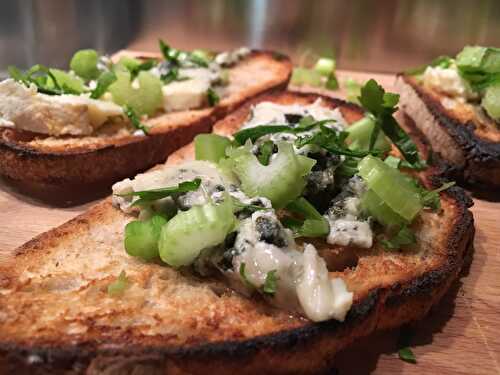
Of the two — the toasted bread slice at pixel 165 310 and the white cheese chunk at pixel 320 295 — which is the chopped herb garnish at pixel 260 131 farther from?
the white cheese chunk at pixel 320 295

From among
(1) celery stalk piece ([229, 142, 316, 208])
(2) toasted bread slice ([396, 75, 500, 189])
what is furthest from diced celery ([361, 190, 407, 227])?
(2) toasted bread slice ([396, 75, 500, 189])

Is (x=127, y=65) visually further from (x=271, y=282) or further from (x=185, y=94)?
(x=271, y=282)

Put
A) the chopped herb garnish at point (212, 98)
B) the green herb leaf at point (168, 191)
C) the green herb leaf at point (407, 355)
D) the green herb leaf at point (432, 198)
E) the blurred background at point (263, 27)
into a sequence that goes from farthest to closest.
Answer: the blurred background at point (263, 27)
the chopped herb garnish at point (212, 98)
the green herb leaf at point (432, 198)
the green herb leaf at point (168, 191)
the green herb leaf at point (407, 355)

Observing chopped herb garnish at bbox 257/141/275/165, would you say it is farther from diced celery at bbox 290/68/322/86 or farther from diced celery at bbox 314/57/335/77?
diced celery at bbox 314/57/335/77

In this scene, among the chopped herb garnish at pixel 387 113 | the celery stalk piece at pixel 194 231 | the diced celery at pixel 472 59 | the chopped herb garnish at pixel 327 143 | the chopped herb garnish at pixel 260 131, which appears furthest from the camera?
the diced celery at pixel 472 59

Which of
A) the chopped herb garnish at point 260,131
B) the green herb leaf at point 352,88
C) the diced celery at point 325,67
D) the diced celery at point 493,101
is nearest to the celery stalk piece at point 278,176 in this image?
the chopped herb garnish at point 260,131

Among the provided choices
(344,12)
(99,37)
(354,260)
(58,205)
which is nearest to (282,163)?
(354,260)
